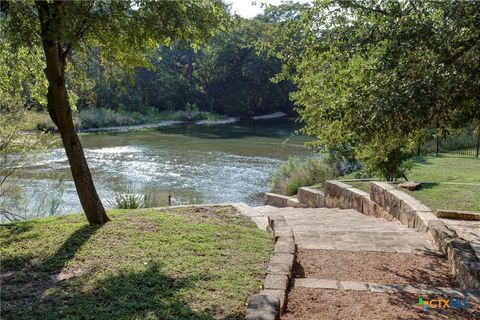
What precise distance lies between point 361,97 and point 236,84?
45.3 meters

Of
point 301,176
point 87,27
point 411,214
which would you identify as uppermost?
point 87,27

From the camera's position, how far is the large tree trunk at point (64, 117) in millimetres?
5907

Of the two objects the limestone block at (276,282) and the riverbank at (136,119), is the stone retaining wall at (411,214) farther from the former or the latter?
the riverbank at (136,119)

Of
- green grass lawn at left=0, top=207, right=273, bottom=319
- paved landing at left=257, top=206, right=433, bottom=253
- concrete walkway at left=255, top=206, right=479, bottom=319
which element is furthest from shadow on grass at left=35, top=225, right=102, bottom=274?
paved landing at left=257, top=206, right=433, bottom=253

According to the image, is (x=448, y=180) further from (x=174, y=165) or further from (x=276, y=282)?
(x=174, y=165)

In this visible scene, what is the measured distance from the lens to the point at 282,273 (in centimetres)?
444

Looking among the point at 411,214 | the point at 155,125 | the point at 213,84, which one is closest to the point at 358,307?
the point at 411,214

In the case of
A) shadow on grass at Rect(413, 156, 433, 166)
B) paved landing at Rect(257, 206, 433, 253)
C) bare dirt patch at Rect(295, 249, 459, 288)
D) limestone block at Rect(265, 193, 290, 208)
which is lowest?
limestone block at Rect(265, 193, 290, 208)

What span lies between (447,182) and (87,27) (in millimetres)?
7647

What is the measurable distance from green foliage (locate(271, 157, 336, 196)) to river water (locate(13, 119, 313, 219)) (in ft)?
3.26

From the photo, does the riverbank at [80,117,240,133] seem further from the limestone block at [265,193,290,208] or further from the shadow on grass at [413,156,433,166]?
the shadow on grass at [413,156,433,166]

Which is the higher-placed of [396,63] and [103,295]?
[396,63]

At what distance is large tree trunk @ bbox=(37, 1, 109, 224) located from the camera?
5907 millimetres

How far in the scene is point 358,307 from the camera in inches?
157
